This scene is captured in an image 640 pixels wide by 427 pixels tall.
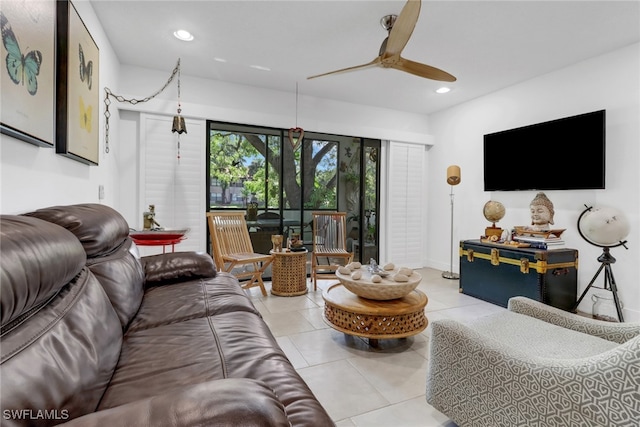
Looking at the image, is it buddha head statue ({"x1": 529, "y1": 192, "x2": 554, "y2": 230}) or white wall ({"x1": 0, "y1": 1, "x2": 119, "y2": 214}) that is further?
buddha head statue ({"x1": 529, "y1": 192, "x2": 554, "y2": 230})

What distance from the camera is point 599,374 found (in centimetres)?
89

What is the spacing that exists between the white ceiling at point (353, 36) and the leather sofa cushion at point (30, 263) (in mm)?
2174

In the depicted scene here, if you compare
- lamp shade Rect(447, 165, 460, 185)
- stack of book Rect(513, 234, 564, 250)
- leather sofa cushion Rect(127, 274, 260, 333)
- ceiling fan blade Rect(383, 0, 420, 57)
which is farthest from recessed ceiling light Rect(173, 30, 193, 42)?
stack of book Rect(513, 234, 564, 250)

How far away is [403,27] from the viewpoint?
202cm

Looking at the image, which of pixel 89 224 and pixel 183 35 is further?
pixel 183 35

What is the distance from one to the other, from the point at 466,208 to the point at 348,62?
2.60m

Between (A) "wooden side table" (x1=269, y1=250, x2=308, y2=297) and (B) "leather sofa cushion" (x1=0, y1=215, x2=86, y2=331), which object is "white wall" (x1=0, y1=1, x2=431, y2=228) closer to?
(B) "leather sofa cushion" (x1=0, y1=215, x2=86, y2=331)

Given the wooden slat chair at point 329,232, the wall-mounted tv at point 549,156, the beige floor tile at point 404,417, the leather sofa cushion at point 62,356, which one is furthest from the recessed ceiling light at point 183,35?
the wall-mounted tv at point 549,156

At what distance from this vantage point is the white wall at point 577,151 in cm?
284

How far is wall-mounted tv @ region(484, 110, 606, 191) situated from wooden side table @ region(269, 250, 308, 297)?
8.57 ft

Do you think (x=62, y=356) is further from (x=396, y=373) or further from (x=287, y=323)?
(x=287, y=323)

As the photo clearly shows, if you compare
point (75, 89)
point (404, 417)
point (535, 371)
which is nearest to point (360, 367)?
point (404, 417)

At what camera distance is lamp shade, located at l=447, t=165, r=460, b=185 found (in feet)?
14.0

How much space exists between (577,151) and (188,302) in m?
3.77
